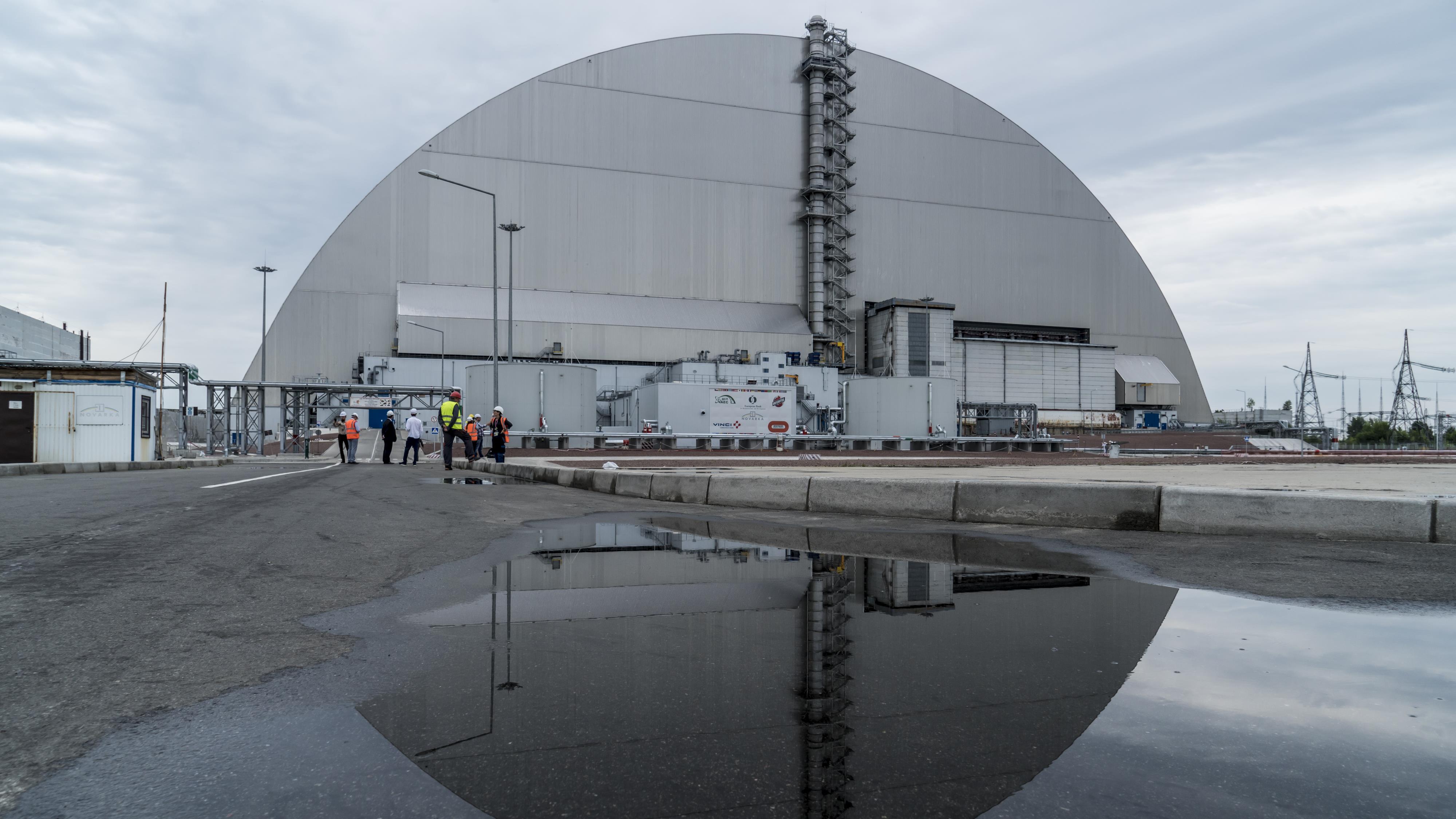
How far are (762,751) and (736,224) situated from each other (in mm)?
54442

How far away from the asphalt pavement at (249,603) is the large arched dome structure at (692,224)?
1664 inches

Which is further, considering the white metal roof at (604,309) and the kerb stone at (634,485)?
the white metal roof at (604,309)

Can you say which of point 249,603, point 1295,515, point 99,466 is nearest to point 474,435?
point 99,466

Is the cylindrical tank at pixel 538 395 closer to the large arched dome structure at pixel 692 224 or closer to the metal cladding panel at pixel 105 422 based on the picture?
the metal cladding panel at pixel 105 422

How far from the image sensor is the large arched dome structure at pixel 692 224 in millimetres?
A: 50625

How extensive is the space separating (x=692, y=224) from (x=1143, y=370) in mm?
35528

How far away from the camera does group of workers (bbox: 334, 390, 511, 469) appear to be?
20.8 m

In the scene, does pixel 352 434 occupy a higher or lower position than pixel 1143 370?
lower

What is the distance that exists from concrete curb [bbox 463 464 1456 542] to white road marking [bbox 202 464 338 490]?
783 centimetres

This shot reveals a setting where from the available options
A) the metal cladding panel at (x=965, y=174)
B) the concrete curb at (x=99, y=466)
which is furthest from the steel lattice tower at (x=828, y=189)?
the concrete curb at (x=99, y=466)

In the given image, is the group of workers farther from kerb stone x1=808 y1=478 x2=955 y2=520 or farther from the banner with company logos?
kerb stone x1=808 y1=478 x2=955 y2=520

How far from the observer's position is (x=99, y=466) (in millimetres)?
24312

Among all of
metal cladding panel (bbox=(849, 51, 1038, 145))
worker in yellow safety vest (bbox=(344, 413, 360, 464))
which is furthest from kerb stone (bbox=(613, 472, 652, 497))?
metal cladding panel (bbox=(849, 51, 1038, 145))

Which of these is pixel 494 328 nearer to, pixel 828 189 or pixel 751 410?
pixel 751 410
